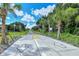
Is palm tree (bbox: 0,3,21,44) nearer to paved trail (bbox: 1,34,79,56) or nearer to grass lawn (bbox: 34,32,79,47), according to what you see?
paved trail (bbox: 1,34,79,56)

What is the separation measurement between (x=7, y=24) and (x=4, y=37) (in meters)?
0.13

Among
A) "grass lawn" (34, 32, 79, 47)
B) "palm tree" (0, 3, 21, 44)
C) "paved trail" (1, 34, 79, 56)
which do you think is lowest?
"paved trail" (1, 34, 79, 56)

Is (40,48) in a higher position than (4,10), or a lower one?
lower

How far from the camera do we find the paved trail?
7.50 feet

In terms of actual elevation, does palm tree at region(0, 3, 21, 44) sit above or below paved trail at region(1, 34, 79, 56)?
above

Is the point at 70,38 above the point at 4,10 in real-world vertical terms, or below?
below

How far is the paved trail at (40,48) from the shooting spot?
2.29 m

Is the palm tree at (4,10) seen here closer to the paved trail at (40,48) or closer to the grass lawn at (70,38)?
the paved trail at (40,48)

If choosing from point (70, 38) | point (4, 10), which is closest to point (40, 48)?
point (70, 38)

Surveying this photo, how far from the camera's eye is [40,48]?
230 cm

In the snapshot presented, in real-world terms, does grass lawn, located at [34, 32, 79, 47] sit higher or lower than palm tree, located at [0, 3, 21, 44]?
lower

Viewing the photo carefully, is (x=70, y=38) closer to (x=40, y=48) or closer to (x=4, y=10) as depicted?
(x=40, y=48)

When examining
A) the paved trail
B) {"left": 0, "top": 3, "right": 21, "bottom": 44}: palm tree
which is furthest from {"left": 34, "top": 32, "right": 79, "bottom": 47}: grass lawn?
{"left": 0, "top": 3, "right": 21, "bottom": 44}: palm tree

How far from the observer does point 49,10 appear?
2.32m
